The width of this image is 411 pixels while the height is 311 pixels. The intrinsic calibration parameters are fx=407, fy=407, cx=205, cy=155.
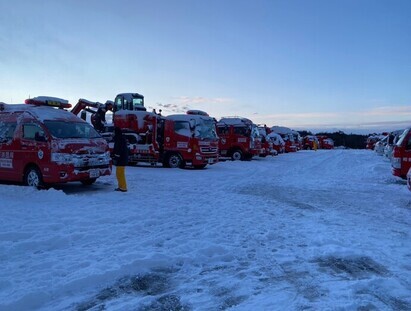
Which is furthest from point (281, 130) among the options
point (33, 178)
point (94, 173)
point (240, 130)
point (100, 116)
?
point (33, 178)

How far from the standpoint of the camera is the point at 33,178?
37.0 feet

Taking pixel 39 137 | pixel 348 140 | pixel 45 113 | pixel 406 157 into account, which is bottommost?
pixel 348 140

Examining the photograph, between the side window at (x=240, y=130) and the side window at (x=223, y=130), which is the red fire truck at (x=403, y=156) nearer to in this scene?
the side window at (x=240, y=130)

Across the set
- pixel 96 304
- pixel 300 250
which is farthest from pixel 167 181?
pixel 96 304

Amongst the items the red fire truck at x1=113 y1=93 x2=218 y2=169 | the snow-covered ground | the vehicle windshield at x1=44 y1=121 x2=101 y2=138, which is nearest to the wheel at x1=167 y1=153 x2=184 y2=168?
the red fire truck at x1=113 y1=93 x2=218 y2=169

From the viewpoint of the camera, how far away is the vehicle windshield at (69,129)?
36.8 feet

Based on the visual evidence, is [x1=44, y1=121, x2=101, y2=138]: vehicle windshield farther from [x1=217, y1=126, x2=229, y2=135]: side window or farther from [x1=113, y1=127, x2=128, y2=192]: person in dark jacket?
[x1=217, y1=126, x2=229, y2=135]: side window

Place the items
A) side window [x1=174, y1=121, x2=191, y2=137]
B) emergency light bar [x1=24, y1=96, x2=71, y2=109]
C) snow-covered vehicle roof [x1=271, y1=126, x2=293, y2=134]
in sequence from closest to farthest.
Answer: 1. emergency light bar [x1=24, y1=96, x2=71, y2=109]
2. side window [x1=174, y1=121, x2=191, y2=137]
3. snow-covered vehicle roof [x1=271, y1=126, x2=293, y2=134]

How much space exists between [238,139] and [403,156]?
13.6 meters

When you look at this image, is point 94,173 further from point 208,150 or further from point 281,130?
point 281,130

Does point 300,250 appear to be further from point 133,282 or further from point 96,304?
point 96,304

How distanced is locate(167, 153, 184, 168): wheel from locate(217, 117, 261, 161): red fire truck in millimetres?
7557

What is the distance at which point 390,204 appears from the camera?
33.1 ft

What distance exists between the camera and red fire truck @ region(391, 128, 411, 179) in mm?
13580
